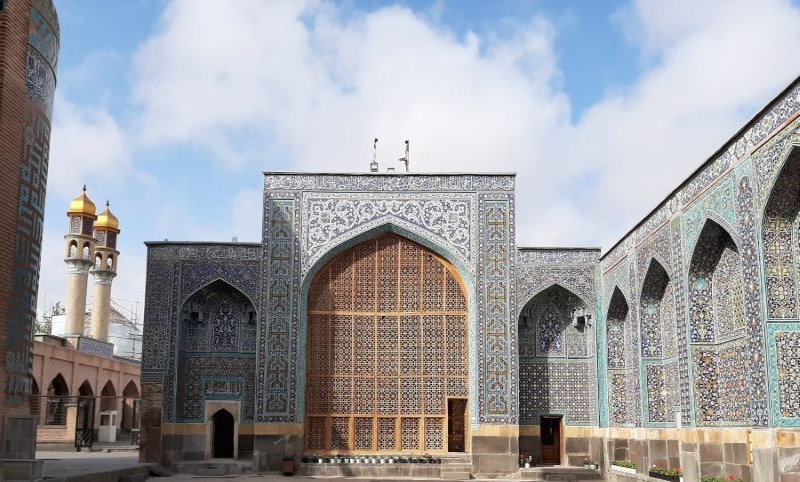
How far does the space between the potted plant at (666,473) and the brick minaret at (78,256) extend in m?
21.6

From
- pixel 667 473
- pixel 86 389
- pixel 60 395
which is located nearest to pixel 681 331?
pixel 667 473

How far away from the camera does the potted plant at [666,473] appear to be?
13.0 meters

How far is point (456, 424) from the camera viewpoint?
16953 mm

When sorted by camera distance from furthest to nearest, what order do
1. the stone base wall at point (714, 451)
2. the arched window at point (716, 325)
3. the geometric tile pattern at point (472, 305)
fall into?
the geometric tile pattern at point (472, 305) < the arched window at point (716, 325) < the stone base wall at point (714, 451)

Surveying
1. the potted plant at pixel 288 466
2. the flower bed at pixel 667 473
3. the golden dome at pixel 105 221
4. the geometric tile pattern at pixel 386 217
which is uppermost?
the golden dome at pixel 105 221

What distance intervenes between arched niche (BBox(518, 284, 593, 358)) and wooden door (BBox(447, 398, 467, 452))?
1.62 metres

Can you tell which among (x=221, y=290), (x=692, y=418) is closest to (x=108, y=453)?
(x=221, y=290)

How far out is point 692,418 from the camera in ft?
40.3

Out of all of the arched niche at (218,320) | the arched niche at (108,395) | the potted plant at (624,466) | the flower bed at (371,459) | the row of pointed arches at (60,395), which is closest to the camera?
the potted plant at (624,466)

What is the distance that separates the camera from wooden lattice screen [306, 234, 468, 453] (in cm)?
1683

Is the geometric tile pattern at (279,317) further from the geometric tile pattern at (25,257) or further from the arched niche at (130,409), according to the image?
the arched niche at (130,409)

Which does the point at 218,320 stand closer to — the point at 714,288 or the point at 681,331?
the point at 681,331

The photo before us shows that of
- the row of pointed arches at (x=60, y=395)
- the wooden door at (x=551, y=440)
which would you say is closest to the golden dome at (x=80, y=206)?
the row of pointed arches at (x=60, y=395)

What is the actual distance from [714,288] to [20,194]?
30.3ft
